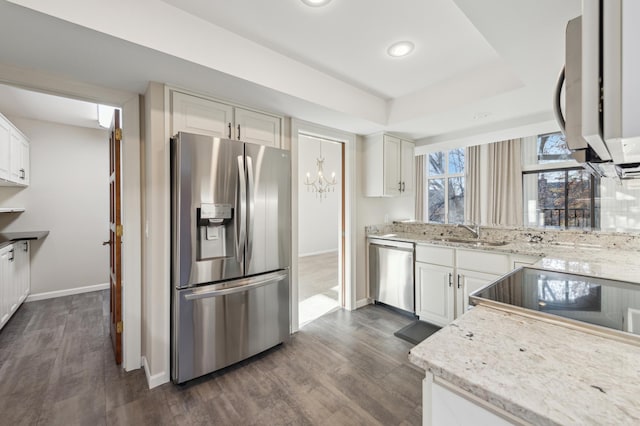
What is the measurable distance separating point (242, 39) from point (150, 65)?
635 mm

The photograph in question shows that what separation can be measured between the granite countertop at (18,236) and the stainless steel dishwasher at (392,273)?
4.20 meters

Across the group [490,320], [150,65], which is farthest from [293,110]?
[490,320]

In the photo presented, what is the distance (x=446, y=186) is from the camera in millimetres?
6711

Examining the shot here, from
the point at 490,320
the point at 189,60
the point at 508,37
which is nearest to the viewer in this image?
the point at 490,320

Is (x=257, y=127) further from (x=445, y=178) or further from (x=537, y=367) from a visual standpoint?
(x=445, y=178)

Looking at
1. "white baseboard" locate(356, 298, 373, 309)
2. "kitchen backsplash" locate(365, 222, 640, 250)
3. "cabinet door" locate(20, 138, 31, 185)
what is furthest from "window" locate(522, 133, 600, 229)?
"cabinet door" locate(20, 138, 31, 185)

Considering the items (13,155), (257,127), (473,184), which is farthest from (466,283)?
(13,155)

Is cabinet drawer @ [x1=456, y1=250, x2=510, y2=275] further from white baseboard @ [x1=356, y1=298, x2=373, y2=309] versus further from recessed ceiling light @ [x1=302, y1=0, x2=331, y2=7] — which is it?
recessed ceiling light @ [x1=302, y1=0, x2=331, y2=7]

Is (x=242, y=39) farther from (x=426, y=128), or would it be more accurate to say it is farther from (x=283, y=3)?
(x=426, y=128)

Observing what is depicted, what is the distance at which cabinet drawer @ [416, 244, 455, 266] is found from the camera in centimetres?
282

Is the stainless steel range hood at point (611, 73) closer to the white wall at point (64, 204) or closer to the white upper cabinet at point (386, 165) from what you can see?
the white upper cabinet at point (386, 165)

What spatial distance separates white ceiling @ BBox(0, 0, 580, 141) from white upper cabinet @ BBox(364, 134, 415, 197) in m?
0.81

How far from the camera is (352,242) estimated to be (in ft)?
11.1

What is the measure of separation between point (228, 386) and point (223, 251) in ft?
3.25
